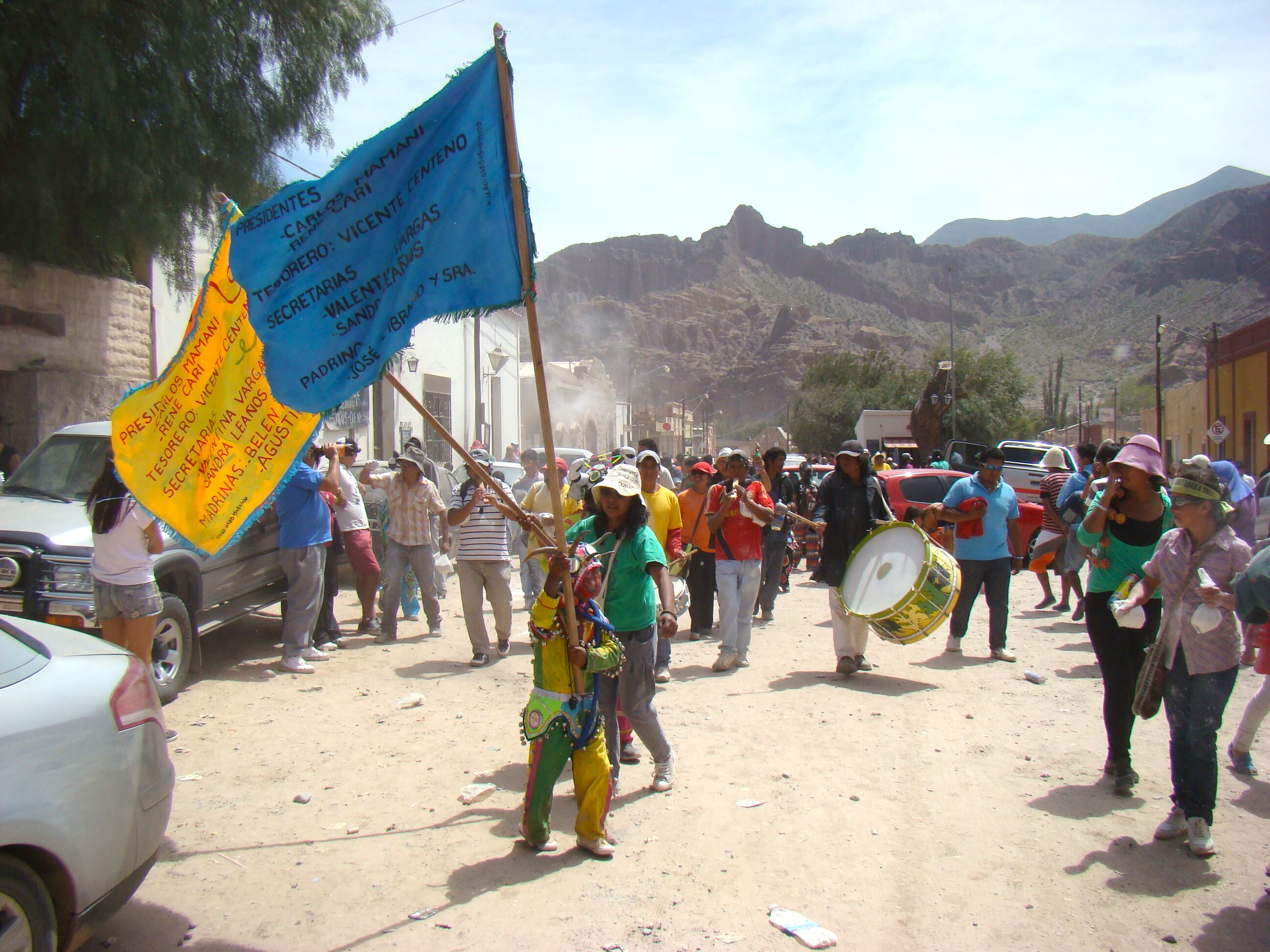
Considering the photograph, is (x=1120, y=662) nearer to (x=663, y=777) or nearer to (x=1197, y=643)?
(x=1197, y=643)

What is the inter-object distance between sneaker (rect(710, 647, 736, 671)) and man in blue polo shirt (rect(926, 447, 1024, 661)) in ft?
6.80

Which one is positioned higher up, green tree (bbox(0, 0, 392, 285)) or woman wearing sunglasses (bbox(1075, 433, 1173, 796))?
green tree (bbox(0, 0, 392, 285))

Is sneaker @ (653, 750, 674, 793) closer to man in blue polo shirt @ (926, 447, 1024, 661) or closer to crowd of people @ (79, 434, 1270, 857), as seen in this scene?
crowd of people @ (79, 434, 1270, 857)

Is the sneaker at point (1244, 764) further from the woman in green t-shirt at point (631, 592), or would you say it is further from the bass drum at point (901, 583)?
the woman in green t-shirt at point (631, 592)

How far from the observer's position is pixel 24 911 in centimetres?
258

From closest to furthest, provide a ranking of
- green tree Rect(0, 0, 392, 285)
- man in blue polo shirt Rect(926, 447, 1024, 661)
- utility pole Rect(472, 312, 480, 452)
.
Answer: man in blue polo shirt Rect(926, 447, 1024, 661) < green tree Rect(0, 0, 392, 285) < utility pole Rect(472, 312, 480, 452)

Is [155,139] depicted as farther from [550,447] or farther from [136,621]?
[550,447]

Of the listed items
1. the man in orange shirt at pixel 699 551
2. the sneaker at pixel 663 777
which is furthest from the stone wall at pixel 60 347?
the sneaker at pixel 663 777

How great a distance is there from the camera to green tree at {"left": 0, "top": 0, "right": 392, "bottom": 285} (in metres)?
11.5

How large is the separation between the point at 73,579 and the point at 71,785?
3.70m

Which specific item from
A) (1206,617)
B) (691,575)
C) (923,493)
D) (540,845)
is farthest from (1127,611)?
(923,493)

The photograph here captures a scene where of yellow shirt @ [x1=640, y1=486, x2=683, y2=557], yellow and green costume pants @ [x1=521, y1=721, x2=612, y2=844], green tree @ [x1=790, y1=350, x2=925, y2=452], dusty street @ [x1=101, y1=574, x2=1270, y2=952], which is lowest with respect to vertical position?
dusty street @ [x1=101, y1=574, x2=1270, y2=952]

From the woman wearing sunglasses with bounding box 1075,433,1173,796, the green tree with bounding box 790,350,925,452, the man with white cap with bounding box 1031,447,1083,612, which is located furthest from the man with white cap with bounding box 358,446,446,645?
the green tree with bounding box 790,350,925,452

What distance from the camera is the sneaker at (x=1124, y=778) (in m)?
4.67
